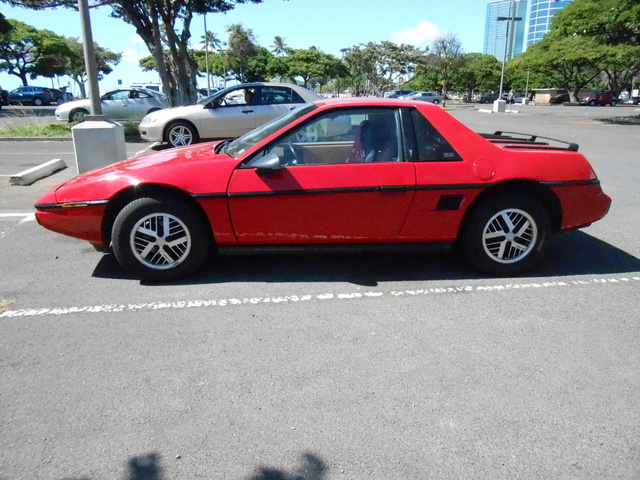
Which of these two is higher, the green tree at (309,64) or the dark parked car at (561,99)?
the green tree at (309,64)

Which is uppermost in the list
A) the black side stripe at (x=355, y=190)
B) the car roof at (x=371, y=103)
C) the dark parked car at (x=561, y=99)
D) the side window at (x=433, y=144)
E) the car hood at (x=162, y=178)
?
the dark parked car at (x=561, y=99)

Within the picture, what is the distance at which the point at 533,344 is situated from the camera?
10.5ft

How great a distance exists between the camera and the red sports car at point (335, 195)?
394cm

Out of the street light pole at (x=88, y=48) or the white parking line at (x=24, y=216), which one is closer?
the white parking line at (x=24, y=216)

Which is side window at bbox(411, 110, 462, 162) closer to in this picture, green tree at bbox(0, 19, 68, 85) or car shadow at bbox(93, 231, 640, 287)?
car shadow at bbox(93, 231, 640, 287)

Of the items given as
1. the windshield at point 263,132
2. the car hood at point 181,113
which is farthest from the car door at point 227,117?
the windshield at point 263,132

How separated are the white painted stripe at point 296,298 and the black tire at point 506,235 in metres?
0.21

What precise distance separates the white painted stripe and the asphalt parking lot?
0.02 m

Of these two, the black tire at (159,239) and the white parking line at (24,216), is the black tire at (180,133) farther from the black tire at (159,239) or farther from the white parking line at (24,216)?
the black tire at (159,239)

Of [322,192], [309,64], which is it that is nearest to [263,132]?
[322,192]

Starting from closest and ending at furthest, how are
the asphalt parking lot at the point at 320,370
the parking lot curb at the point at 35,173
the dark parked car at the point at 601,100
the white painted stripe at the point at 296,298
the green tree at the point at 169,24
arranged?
the asphalt parking lot at the point at 320,370 → the white painted stripe at the point at 296,298 → the parking lot curb at the point at 35,173 → the green tree at the point at 169,24 → the dark parked car at the point at 601,100

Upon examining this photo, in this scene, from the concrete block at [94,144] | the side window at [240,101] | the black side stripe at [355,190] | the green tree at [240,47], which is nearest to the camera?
the black side stripe at [355,190]

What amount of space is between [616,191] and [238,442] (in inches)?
292

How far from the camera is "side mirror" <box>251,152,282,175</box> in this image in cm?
379
